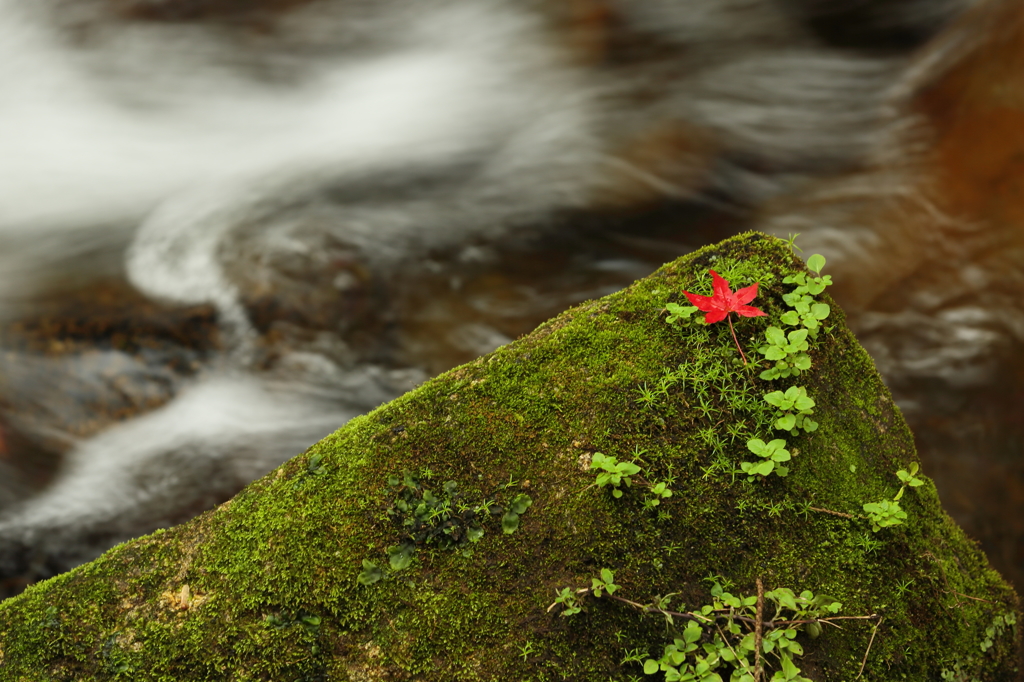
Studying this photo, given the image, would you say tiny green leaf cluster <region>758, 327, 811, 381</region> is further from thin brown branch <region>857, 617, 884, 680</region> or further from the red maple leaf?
thin brown branch <region>857, 617, 884, 680</region>

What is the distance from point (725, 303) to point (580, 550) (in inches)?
39.4

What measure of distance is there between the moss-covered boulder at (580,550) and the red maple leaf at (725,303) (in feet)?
0.19

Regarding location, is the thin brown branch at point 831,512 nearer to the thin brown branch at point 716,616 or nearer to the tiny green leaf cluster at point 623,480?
the thin brown branch at point 716,616

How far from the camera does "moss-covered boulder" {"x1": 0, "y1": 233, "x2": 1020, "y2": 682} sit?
2059 mm

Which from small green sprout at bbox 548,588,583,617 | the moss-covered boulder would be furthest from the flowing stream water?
small green sprout at bbox 548,588,583,617

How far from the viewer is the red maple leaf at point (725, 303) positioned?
93.2 inches

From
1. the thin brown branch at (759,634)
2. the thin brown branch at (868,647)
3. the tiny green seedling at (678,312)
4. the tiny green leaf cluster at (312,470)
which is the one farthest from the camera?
the tiny green seedling at (678,312)

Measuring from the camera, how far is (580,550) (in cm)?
212

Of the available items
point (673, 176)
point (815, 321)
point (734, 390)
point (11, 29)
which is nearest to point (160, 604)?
point (734, 390)

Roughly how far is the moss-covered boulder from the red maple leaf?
6 centimetres

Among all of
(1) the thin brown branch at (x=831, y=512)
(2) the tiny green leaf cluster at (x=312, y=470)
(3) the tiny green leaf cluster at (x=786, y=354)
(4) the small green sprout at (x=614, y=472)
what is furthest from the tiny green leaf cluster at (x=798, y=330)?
(2) the tiny green leaf cluster at (x=312, y=470)

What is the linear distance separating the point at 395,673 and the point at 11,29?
8.18 meters

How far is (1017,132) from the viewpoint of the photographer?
16.3ft

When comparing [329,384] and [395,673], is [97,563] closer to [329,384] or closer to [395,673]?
[395,673]
